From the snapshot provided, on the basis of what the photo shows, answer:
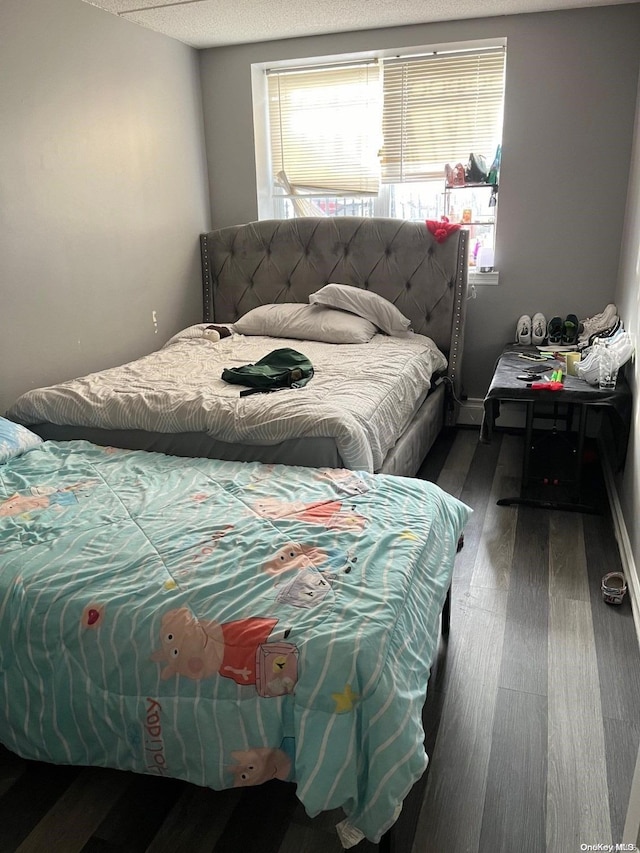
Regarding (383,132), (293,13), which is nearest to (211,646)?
(293,13)

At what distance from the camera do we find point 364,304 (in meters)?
3.49

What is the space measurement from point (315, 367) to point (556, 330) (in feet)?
4.88

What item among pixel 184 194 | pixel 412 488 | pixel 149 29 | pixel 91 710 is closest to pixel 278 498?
pixel 412 488

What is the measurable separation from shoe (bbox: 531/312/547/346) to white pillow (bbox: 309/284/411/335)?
0.71 meters

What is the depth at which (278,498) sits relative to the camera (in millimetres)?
1715

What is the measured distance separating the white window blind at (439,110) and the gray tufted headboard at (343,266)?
411mm

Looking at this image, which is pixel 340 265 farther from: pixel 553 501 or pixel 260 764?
pixel 260 764

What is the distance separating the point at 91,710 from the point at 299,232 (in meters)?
3.05

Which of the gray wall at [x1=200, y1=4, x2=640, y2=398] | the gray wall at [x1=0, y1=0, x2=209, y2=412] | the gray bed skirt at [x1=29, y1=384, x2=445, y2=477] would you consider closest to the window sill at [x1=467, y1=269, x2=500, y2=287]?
the gray wall at [x1=200, y1=4, x2=640, y2=398]

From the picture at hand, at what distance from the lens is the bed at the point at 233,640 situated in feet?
3.64

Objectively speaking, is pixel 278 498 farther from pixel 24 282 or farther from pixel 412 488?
pixel 24 282

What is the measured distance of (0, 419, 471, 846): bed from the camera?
111cm

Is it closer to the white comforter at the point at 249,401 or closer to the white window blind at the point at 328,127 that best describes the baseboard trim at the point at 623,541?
the white comforter at the point at 249,401

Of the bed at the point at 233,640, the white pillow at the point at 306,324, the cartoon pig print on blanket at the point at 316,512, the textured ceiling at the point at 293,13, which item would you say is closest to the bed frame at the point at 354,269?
the white pillow at the point at 306,324
